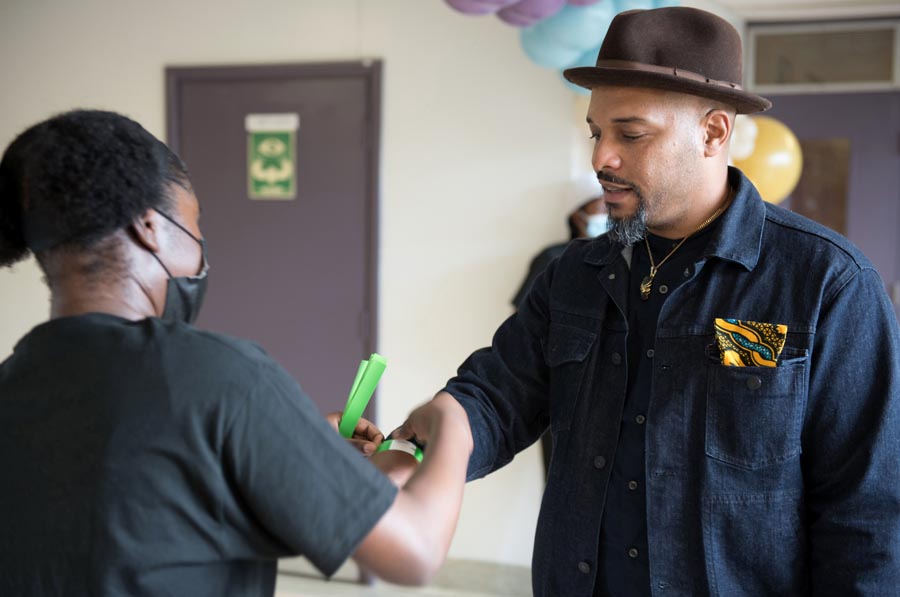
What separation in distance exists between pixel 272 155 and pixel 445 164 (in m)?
0.86

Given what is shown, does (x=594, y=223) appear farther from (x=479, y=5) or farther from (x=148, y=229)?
(x=148, y=229)

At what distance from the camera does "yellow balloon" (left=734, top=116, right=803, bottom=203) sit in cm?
361

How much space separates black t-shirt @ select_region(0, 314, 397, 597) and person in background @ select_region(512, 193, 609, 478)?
266cm

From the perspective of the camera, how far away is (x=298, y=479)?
944 mm

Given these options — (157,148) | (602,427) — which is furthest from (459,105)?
(157,148)

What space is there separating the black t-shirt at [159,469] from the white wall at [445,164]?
9.71 ft

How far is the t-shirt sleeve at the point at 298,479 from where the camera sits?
938 millimetres

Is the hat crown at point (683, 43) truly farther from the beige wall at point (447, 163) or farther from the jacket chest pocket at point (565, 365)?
the beige wall at point (447, 163)

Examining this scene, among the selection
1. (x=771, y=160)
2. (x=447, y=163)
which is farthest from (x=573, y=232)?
(x=771, y=160)

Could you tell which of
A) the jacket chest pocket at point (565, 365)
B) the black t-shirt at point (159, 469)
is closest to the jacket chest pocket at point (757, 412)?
the jacket chest pocket at point (565, 365)

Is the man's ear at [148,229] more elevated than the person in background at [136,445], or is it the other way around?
the man's ear at [148,229]

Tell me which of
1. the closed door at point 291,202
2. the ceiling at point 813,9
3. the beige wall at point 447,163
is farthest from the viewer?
the closed door at point 291,202

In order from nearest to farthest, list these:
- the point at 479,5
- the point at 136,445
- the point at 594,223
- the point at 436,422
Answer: the point at 136,445
the point at 436,422
the point at 479,5
the point at 594,223

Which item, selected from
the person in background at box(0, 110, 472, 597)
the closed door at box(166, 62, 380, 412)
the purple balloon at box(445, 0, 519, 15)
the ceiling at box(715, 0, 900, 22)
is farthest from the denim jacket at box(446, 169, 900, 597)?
the ceiling at box(715, 0, 900, 22)
